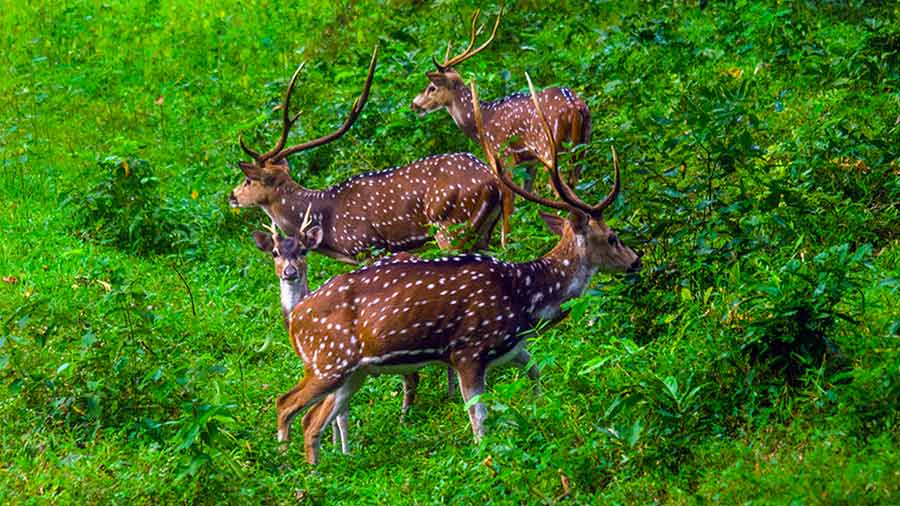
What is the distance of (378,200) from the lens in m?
11.0

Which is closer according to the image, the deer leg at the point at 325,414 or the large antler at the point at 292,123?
the deer leg at the point at 325,414

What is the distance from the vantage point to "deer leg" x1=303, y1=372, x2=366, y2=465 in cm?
798

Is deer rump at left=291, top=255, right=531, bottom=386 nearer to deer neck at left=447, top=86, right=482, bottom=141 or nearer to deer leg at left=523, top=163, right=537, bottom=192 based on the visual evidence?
deer leg at left=523, top=163, right=537, bottom=192

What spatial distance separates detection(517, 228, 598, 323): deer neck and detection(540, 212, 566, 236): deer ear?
0.14 metres

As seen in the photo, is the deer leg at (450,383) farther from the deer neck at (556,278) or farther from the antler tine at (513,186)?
the antler tine at (513,186)

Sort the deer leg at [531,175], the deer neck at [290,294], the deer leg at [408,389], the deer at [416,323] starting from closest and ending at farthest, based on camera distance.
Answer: the deer at [416,323], the deer leg at [408,389], the deer neck at [290,294], the deer leg at [531,175]

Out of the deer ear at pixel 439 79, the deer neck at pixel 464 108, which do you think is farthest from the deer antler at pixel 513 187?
the deer ear at pixel 439 79

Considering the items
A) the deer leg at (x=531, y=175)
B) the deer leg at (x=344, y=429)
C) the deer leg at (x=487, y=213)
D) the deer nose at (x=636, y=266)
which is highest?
the deer nose at (x=636, y=266)

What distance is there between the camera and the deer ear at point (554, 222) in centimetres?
883

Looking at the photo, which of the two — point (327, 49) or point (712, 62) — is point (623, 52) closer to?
point (712, 62)

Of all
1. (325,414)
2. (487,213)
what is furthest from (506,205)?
(325,414)

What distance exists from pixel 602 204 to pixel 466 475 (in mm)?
2065

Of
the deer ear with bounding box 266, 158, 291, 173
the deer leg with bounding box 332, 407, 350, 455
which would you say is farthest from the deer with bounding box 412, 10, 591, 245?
the deer leg with bounding box 332, 407, 350, 455

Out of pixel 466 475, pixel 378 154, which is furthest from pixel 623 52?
pixel 466 475
